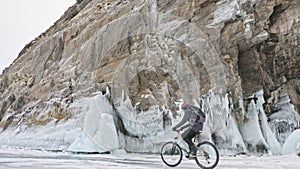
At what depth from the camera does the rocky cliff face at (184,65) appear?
1789cm

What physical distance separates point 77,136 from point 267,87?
42.9 ft

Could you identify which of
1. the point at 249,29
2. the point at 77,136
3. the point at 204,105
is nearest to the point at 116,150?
the point at 77,136

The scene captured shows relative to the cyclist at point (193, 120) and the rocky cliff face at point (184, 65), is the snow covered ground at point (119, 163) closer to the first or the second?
the cyclist at point (193, 120)

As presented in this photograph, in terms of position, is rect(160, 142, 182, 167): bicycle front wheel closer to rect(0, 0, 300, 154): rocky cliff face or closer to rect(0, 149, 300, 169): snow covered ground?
rect(0, 149, 300, 169): snow covered ground

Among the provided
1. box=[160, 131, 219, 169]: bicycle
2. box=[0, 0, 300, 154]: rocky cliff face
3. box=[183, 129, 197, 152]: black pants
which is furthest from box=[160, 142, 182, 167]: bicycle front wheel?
box=[0, 0, 300, 154]: rocky cliff face

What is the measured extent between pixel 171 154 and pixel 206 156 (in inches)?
47.1

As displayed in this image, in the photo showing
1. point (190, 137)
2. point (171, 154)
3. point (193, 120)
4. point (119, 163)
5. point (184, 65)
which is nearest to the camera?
point (193, 120)

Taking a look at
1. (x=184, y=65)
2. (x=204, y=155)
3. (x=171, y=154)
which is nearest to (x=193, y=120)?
(x=204, y=155)

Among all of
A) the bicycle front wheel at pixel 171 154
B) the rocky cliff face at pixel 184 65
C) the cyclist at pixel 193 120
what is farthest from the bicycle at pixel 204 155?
the rocky cliff face at pixel 184 65

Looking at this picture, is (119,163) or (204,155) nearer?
(204,155)

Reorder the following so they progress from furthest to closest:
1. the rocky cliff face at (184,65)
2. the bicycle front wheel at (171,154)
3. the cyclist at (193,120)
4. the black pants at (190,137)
Answer: the rocky cliff face at (184,65)
the bicycle front wheel at (171,154)
the black pants at (190,137)
the cyclist at (193,120)

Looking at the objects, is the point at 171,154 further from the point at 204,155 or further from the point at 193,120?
the point at 193,120

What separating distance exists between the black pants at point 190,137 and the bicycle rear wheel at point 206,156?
0.13 m

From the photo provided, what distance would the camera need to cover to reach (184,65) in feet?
62.6
